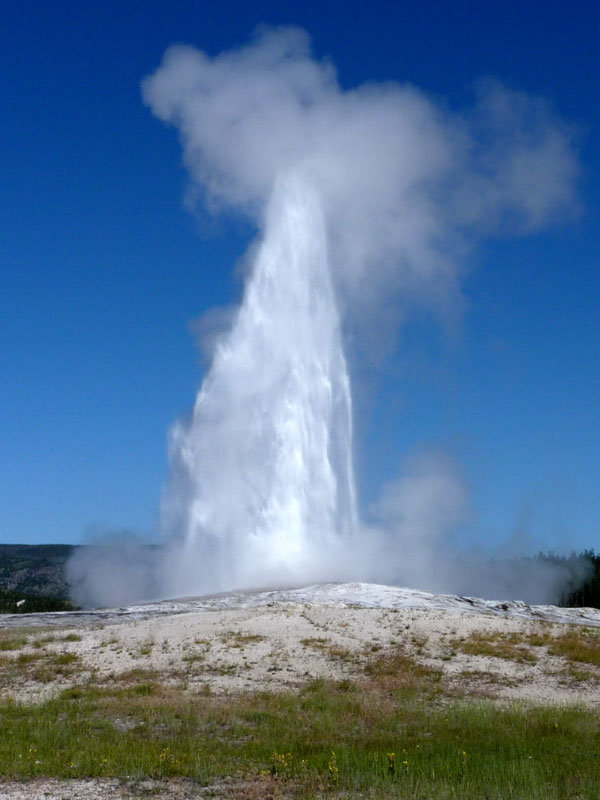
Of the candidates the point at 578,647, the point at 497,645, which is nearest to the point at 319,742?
the point at 497,645

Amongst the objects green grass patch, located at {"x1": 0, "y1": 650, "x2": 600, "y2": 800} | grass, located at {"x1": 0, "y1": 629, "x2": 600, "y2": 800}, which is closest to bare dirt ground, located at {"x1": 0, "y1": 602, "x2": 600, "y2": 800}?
grass, located at {"x1": 0, "y1": 629, "x2": 600, "y2": 800}

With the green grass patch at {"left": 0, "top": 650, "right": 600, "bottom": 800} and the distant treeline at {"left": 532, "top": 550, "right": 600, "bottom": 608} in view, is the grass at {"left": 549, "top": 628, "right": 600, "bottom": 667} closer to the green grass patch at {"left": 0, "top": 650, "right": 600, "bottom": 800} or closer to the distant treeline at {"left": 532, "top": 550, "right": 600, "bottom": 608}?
the green grass patch at {"left": 0, "top": 650, "right": 600, "bottom": 800}

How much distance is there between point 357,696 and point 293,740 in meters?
5.95

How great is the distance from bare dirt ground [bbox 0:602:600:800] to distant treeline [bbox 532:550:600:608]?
206 ft

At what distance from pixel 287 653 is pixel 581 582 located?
83.6 meters

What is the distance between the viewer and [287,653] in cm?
Answer: 2852

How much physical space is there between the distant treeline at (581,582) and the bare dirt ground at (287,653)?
62756 millimetres

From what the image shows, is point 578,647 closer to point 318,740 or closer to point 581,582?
point 318,740

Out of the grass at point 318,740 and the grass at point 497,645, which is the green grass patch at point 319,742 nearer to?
the grass at point 318,740

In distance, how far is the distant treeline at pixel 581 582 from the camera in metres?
94.7

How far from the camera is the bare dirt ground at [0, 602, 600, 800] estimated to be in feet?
80.5

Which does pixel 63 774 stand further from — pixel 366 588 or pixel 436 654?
pixel 366 588

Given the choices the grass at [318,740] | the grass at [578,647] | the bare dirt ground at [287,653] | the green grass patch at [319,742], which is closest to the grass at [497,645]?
the bare dirt ground at [287,653]

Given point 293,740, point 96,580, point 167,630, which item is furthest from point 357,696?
point 96,580
